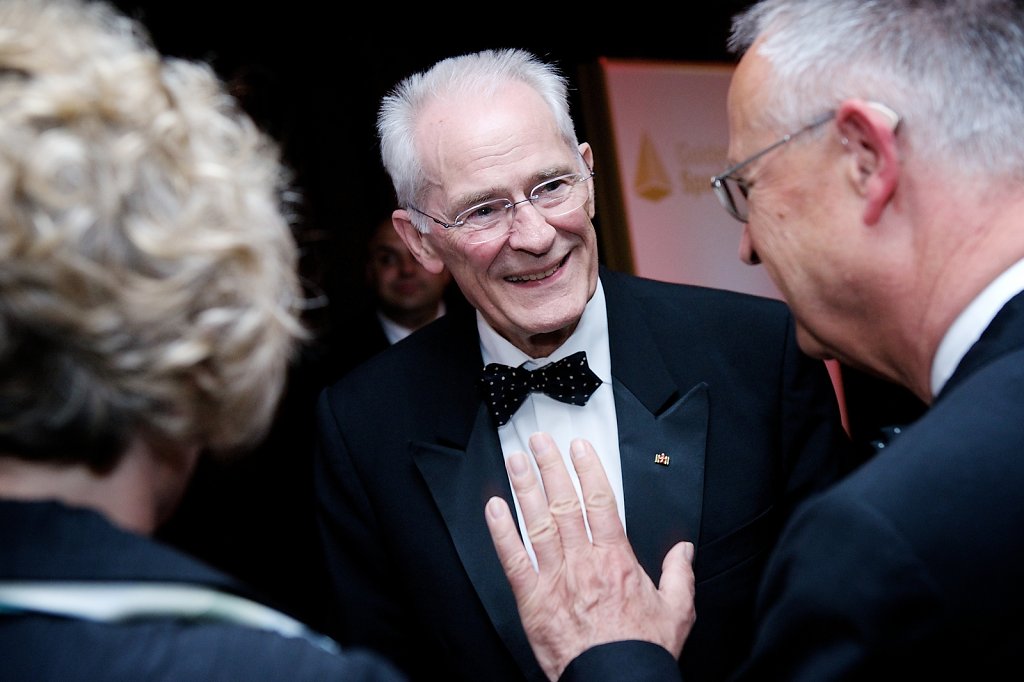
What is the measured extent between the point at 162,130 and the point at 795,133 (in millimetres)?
877

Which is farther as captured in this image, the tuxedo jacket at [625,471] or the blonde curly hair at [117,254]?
the tuxedo jacket at [625,471]

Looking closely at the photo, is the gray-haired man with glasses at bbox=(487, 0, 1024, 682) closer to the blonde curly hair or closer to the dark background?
the blonde curly hair

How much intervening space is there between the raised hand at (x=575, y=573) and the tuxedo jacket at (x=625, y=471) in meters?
0.36

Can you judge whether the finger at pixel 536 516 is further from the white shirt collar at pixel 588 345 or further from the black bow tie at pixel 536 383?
the white shirt collar at pixel 588 345

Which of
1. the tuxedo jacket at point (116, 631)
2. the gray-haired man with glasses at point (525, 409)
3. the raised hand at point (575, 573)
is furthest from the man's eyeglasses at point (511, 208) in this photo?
the tuxedo jacket at point (116, 631)

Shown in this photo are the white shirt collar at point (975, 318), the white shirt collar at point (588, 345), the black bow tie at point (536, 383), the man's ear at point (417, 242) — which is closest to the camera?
the white shirt collar at point (975, 318)

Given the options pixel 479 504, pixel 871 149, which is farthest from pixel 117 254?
pixel 479 504

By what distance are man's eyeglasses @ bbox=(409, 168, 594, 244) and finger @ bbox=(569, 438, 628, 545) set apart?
26.7 inches

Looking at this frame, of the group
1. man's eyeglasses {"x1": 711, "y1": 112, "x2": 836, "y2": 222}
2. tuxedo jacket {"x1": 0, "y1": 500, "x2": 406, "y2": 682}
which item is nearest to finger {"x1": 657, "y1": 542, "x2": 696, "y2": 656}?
man's eyeglasses {"x1": 711, "y1": 112, "x2": 836, "y2": 222}

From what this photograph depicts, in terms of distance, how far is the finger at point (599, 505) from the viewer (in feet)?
4.99

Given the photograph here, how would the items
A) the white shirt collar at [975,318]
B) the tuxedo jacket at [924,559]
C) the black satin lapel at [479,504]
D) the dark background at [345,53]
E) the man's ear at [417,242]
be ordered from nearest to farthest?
the tuxedo jacket at [924,559], the white shirt collar at [975,318], the black satin lapel at [479,504], the man's ear at [417,242], the dark background at [345,53]

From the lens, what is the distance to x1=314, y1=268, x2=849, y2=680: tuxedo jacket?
1.91 metres

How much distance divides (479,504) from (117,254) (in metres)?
1.24

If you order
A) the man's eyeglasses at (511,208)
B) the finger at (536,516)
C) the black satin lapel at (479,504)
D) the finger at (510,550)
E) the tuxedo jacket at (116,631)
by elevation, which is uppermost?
the tuxedo jacket at (116,631)
